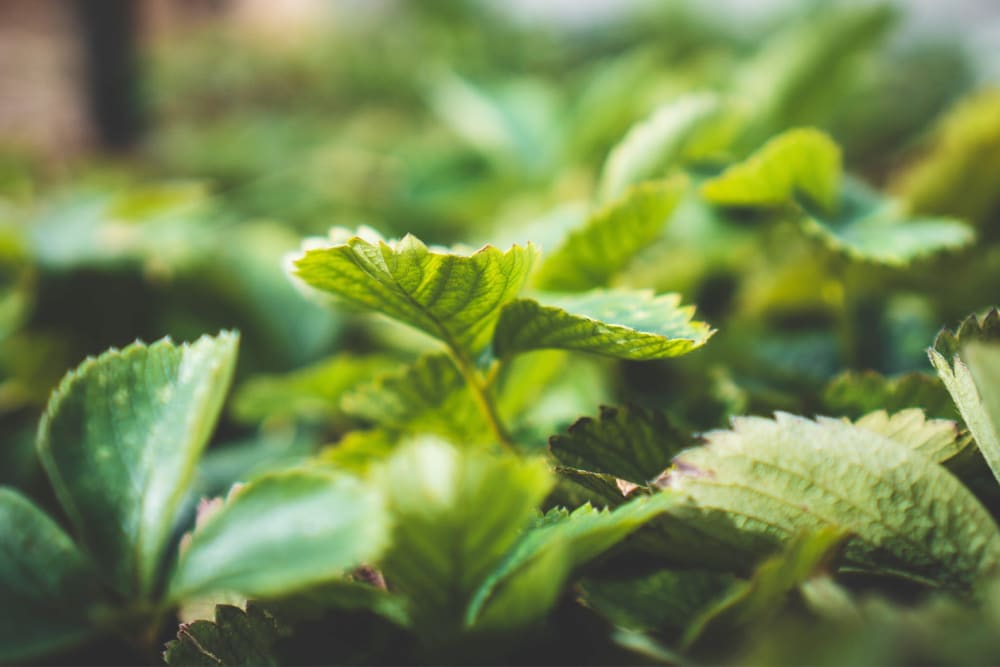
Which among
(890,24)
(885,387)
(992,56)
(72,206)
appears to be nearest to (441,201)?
(72,206)

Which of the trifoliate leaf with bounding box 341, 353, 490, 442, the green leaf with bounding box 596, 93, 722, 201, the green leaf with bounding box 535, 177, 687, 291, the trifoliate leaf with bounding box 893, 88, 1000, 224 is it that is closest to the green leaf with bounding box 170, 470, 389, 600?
the trifoliate leaf with bounding box 341, 353, 490, 442

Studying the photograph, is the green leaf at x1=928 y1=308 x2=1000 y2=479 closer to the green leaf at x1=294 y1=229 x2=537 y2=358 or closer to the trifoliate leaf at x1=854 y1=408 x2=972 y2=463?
the trifoliate leaf at x1=854 y1=408 x2=972 y2=463

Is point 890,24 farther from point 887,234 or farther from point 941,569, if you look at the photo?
point 941,569

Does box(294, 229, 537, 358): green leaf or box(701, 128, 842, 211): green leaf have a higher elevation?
box(701, 128, 842, 211): green leaf

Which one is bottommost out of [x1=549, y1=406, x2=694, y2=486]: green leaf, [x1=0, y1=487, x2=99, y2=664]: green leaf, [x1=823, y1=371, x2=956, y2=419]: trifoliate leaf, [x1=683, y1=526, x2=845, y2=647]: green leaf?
[x1=683, y1=526, x2=845, y2=647]: green leaf

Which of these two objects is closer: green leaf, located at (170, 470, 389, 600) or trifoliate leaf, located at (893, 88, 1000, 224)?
green leaf, located at (170, 470, 389, 600)

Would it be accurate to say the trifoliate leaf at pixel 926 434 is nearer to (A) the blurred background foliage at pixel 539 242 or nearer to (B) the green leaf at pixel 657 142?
(A) the blurred background foliage at pixel 539 242

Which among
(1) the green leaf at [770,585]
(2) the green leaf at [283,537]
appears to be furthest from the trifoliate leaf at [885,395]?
(2) the green leaf at [283,537]
